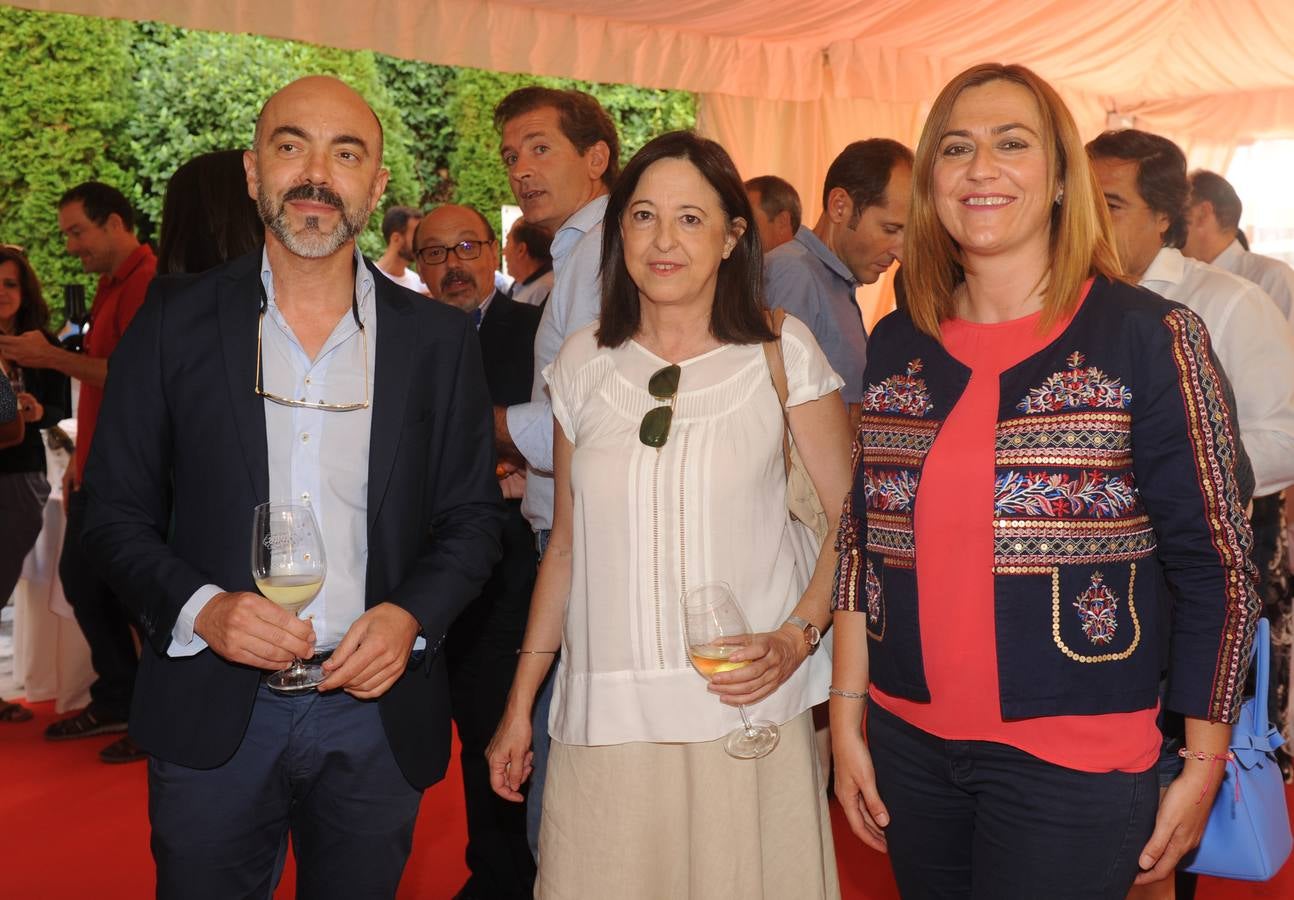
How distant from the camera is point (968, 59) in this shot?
26.1 feet

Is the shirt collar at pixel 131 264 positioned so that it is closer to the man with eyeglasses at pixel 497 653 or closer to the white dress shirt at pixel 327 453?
the man with eyeglasses at pixel 497 653

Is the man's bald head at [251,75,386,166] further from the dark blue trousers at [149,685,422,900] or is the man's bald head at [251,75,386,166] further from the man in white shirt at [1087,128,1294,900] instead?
the man in white shirt at [1087,128,1294,900]

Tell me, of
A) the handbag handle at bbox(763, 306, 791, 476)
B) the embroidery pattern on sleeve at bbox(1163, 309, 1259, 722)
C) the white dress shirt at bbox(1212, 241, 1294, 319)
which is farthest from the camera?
the white dress shirt at bbox(1212, 241, 1294, 319)

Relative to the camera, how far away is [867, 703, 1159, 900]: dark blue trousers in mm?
1733

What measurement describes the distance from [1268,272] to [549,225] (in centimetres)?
326

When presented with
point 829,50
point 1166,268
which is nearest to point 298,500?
point 1166,268

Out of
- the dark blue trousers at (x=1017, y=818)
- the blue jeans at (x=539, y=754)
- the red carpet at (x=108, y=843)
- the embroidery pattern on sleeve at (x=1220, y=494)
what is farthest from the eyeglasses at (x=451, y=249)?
the embroidery pattern on sleeve at (x=1220, y=494)

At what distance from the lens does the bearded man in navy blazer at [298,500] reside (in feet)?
6.48

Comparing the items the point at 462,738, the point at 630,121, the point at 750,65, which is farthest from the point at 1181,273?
the point at 630,121

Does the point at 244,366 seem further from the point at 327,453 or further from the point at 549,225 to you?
the point at 549,225

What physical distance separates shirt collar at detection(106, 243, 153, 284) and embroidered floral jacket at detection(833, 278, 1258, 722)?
410cm

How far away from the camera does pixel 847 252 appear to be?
4309 mm

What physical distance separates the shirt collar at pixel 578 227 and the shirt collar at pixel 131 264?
8.33 feet

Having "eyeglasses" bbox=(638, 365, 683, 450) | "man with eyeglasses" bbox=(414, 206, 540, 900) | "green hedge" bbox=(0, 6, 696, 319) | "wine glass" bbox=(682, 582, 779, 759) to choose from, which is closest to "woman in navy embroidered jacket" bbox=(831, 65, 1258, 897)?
"wine glass" bbox=(682, 582, 779, 759)
